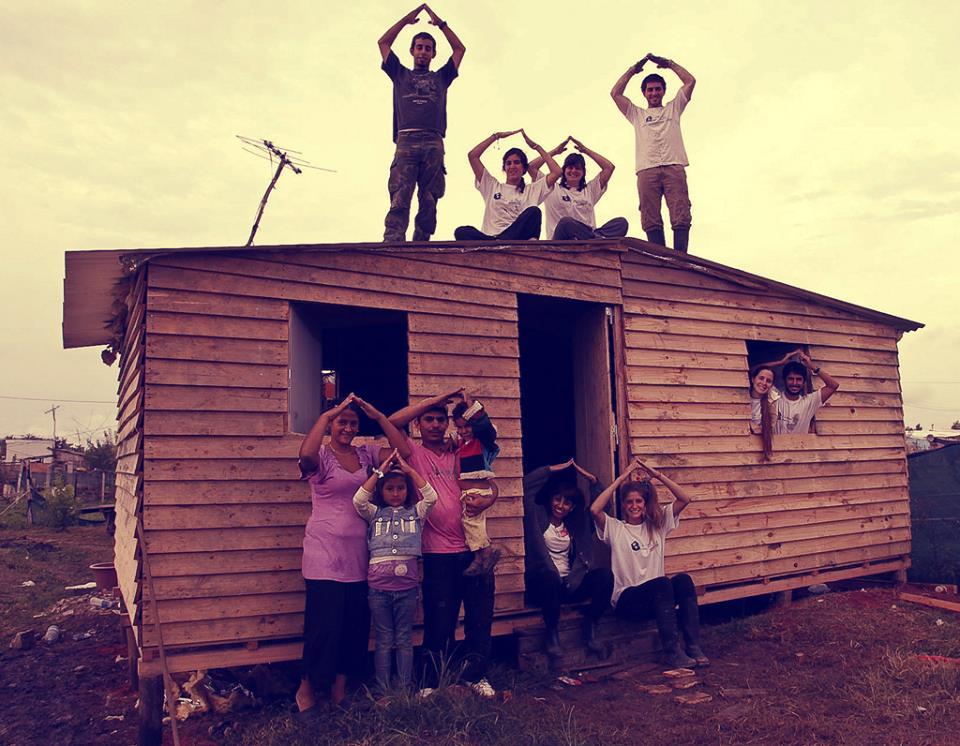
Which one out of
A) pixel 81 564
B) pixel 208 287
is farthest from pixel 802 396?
pixel 81 564

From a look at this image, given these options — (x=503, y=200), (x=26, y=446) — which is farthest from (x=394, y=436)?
(x=26, y=446)

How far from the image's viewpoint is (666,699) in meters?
5.64

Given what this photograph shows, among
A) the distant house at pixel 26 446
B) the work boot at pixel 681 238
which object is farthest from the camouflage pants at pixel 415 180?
the distant house at pixel 26 446

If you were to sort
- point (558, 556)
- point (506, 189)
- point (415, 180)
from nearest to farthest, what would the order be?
point (558, 556) → point (415, 180) → point (506, 189)

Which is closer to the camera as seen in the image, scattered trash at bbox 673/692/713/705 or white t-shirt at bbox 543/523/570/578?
scattered trash at bbox 673/692/713/705

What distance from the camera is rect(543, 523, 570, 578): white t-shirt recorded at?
6.45 metres

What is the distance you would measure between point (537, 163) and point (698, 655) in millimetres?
5593

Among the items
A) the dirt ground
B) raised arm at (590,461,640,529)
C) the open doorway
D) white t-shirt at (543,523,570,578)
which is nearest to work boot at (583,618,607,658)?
the dirt ground

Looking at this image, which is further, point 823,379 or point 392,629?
point 823,379

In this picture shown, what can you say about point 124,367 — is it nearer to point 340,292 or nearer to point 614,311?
point 340,292

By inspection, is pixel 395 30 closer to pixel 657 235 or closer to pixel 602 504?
pixel 657 235

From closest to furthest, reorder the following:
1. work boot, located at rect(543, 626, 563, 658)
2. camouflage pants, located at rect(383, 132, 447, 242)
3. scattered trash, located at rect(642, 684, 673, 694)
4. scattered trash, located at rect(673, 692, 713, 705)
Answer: scattered trash, located at rect(673, 692, 713, 705), scattered trash, located at rect(642, 684, 673, 694), work boot, located at rect(543, 626, 563, 658), camouflage pants, located at rect(383, 132, 447, 242)

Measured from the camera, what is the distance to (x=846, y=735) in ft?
15.5

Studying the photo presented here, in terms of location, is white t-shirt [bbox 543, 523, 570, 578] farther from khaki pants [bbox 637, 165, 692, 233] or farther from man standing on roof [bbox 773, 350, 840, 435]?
khaki pants [bbox 637, 165, 692, 233]
